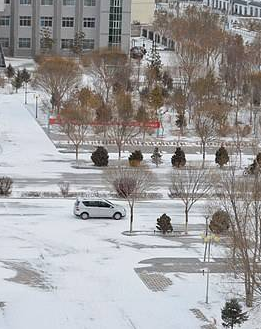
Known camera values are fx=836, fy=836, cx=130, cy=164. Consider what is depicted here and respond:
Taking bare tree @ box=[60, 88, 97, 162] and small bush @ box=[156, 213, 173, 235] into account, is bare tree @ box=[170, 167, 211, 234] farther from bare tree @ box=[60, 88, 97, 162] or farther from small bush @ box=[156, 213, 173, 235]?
bare tree @ box=[60, 88, 97, 162]

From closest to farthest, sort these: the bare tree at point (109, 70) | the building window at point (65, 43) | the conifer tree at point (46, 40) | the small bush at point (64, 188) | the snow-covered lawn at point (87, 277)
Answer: the snow-covered lawn at point (87, 277)
the small bush at point (64, 188)
the bare tree at point (109, 70)
the conifer tree at point (46, 40)
the building window at point (65, 43)

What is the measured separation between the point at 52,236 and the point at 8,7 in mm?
36807

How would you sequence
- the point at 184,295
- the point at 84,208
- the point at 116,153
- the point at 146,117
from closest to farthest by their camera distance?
1. the point at 184,295
2. the point at 84,208
3. the point at 116,153
4. the point at 146,117

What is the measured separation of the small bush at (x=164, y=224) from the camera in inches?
781

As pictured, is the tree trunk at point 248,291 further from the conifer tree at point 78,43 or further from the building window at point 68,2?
the building window at point 68,2

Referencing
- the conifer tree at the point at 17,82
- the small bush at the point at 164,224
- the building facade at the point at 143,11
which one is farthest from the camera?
the building facade at the point at 143,11

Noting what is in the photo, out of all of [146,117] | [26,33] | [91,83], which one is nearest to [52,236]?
[146,117]

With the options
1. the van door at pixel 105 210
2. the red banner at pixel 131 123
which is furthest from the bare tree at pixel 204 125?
the van door at pixel 105 210

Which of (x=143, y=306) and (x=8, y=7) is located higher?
(x=8, y=7)

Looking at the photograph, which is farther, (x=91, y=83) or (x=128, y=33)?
(x=128, y=33)

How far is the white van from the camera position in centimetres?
2089

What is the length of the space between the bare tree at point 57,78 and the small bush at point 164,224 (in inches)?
647

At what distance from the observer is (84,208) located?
20.9 meters

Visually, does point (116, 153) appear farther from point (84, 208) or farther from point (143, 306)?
point (143, 306)
